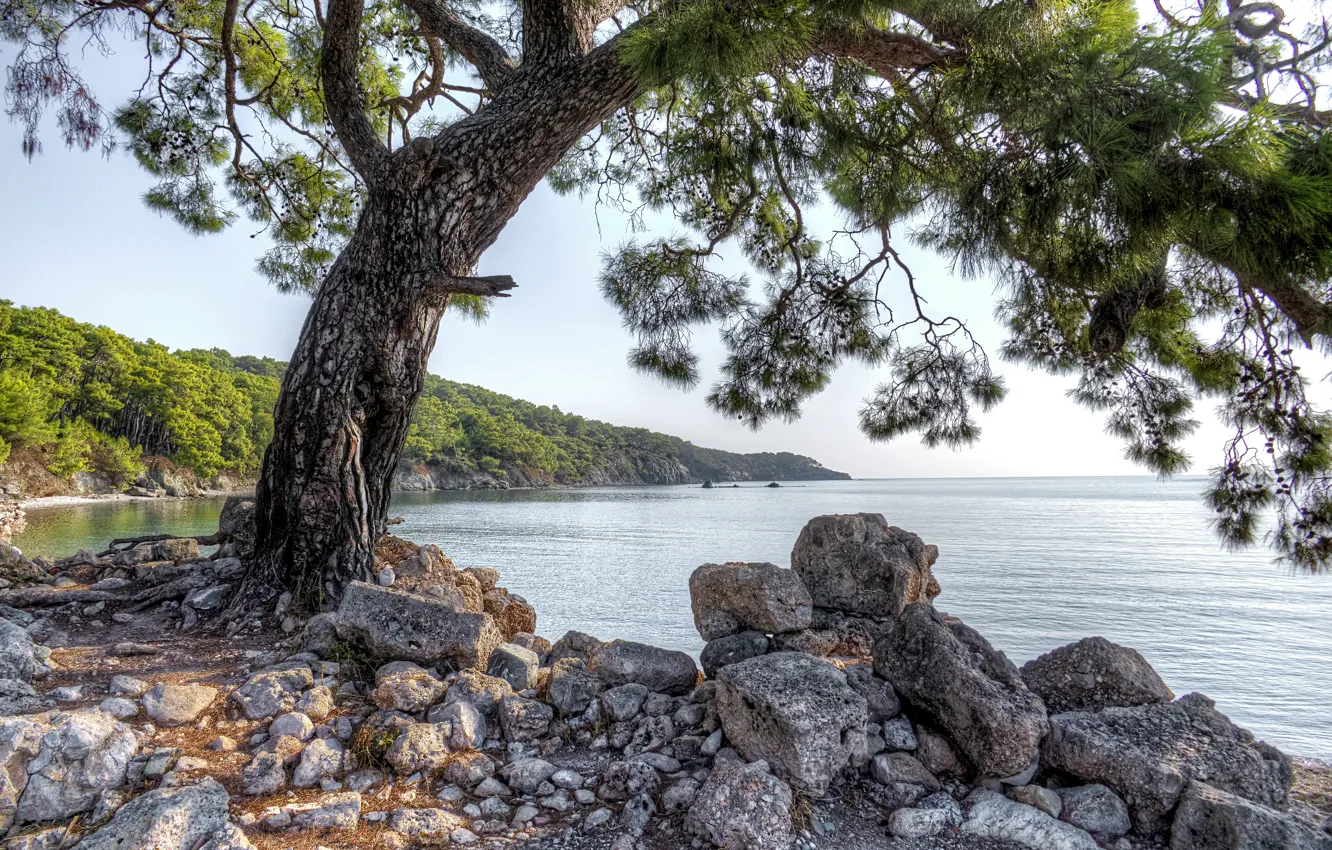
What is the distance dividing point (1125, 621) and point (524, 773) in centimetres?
822

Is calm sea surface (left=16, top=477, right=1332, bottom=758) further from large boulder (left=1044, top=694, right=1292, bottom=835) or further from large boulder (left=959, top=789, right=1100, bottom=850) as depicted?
large boulder (left=959, top=789, right=1100, bottom=850)

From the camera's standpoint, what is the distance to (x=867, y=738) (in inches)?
88.1

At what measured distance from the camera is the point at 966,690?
89.0 inches

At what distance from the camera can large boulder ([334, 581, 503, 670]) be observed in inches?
108

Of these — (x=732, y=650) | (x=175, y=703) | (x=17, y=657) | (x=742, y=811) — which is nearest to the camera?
(x=742, y=811)

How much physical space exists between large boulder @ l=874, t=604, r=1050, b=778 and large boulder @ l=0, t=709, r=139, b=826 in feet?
8.80

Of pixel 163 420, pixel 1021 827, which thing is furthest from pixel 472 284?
pixel 163 420

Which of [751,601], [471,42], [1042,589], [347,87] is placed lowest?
[1042,589]

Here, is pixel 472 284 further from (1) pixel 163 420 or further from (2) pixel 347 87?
(1) pixel 163 420

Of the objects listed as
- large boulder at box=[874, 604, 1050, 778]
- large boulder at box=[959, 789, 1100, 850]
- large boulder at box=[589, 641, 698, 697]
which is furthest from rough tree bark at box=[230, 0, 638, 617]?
large boulder at box=[959, 789, 1100, 850]

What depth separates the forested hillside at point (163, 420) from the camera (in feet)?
94.3

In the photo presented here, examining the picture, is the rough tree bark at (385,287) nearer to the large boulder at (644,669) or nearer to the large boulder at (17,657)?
the large boulder at (17,657)

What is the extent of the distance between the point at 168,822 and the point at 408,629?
47.8 inches

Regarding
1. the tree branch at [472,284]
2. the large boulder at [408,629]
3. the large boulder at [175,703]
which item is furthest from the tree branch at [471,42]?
the large boulder at [175,703]
